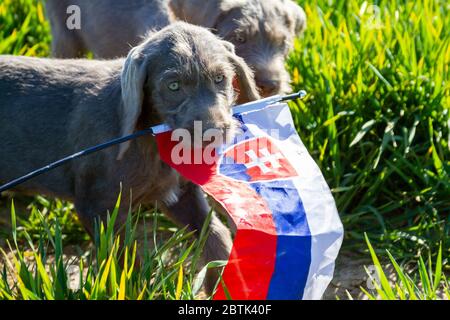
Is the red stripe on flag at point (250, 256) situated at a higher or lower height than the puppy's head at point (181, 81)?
lower

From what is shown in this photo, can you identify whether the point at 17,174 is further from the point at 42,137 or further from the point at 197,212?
the point at 197,212

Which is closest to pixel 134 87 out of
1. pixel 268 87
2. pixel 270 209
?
pixel 270 209

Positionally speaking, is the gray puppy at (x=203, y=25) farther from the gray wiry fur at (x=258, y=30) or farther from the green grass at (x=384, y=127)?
the green grass at (x=384, y=127)

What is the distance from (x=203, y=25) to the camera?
185 inches

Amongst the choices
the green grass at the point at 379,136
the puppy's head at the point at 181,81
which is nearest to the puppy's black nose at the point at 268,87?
the green grass at the point at 379,136

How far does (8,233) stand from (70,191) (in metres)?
0.90

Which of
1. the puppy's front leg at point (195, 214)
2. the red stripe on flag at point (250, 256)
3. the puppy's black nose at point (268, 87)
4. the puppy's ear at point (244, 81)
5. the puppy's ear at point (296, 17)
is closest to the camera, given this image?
the red stripe on flag at point (250, 256)

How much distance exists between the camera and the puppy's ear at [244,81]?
3682mm

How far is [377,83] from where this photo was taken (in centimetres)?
494

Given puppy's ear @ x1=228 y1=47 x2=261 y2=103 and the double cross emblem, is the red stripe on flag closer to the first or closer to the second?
the double cross emblem

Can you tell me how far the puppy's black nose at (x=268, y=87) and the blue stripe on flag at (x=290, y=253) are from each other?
1.16 metres

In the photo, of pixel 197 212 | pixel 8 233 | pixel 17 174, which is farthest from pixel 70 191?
pixel 8 233

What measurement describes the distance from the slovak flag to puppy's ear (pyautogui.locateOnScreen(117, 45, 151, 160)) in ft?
0.43
